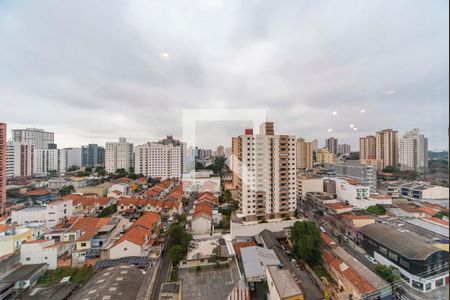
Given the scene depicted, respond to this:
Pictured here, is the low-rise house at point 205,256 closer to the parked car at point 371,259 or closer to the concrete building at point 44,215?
the parked car at point 371,259

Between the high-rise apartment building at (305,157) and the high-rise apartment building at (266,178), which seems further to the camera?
the high-rise apartment building at (305,157)

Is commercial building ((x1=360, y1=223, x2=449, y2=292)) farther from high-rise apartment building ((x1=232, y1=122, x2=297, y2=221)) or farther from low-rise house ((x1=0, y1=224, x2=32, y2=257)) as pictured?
low-rise house ((x1=0, y1=224, x2=32, y2=257))

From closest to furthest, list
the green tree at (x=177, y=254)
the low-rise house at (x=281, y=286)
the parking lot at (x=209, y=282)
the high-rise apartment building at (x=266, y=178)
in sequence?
the low-rise house at (x=281, y=286)
the parking lot at (x=209, y=282)
the green tree at (x=177, y=254)
the high-rise apartment building at (x=266, y=178)

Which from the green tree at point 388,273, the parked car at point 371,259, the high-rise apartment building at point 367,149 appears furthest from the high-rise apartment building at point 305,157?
the green tree at point 388,273

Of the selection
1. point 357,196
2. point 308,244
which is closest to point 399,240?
point 308,244

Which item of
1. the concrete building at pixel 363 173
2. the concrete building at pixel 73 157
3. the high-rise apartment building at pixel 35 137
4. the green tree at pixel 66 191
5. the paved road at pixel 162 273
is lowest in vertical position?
the paved road at pixel 162 273

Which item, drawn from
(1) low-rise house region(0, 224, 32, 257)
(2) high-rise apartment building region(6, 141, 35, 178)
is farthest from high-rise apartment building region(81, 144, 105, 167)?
(1) low-rise house region(0, 224, 32, 257)

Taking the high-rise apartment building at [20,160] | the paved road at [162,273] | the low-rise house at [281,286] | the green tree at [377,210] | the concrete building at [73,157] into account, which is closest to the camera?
the low-rise house at [281,286]
